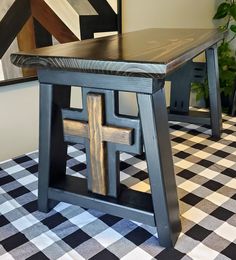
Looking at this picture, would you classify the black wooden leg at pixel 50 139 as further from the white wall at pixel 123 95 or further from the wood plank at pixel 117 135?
the white wall at pixel 123 95

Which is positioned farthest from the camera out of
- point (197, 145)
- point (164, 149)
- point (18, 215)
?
point (197, 145)

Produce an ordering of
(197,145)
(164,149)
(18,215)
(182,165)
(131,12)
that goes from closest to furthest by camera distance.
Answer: (164,149)
(18,215)
(182,165)
(197,145)
(131,12)

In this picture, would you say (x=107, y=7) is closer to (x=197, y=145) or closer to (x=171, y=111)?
(x=171, y=111)

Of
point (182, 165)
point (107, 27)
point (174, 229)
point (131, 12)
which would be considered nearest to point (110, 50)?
point (174, 229)

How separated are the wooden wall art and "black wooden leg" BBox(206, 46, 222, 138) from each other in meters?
0.43

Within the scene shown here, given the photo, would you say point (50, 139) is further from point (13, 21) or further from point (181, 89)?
point (181, 89)

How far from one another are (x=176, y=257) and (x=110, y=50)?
0.46 m

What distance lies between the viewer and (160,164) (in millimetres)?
623

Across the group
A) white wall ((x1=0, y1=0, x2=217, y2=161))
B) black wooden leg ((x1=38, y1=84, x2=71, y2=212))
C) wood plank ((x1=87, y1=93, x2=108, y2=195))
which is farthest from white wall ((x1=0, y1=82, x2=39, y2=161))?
wood plank ((x1=87, y1=93, x2=108, y2=195))

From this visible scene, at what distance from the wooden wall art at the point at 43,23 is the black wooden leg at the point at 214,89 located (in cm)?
43

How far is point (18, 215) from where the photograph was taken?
799mm

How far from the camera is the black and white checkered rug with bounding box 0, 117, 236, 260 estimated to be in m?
0.67

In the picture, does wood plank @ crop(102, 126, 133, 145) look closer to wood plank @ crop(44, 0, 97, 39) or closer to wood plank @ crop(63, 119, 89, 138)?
wood plank @ crop(63, 119, 89, 138)

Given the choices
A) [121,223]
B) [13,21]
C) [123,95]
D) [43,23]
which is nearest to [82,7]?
[43,23]
